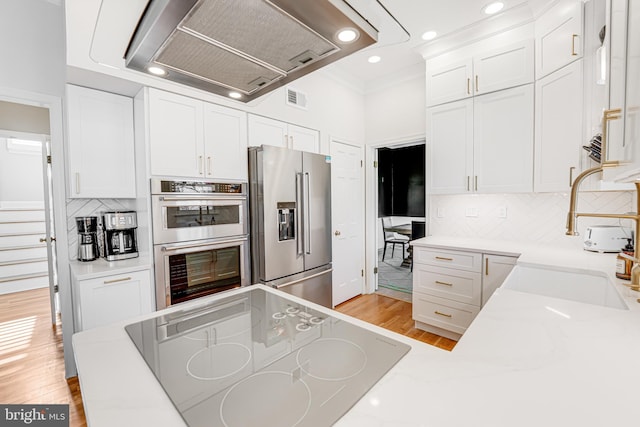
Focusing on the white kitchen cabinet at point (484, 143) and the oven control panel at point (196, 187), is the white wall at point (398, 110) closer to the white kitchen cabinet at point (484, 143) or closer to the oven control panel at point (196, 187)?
the white kitchen cabinet at point (484, 143)

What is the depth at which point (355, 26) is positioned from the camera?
726mm

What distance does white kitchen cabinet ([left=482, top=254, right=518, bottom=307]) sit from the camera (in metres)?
2.28

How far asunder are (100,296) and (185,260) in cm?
55

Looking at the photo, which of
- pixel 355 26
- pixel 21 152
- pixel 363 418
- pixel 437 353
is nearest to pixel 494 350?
pixel 437 353

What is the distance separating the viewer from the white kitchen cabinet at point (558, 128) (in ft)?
6.84

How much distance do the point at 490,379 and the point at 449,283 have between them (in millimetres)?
2136

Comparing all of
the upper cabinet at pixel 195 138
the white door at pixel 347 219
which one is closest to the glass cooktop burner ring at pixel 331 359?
the upper cabinet at pixel 195 138

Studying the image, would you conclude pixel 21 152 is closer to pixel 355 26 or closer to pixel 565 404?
pixel 355 26

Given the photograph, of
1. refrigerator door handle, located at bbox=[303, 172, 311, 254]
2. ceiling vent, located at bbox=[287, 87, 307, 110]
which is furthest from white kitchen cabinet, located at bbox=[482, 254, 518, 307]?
ceiling vent, located at bbox=[287, 87, 307, 110]

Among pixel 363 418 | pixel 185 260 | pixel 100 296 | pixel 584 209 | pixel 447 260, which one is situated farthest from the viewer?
pixel 447 260

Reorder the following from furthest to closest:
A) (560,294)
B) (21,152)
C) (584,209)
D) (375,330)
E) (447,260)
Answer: (21,152) → (447,260) → (584,209) → (560,294) → (375,330)

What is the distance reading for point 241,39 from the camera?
2.53 ft

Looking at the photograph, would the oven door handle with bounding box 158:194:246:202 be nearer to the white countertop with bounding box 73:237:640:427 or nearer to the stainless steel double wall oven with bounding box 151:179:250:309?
the stainless steel double wall oven with bounding box 151:179:250:309

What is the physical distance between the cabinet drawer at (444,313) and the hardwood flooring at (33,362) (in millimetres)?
2708
